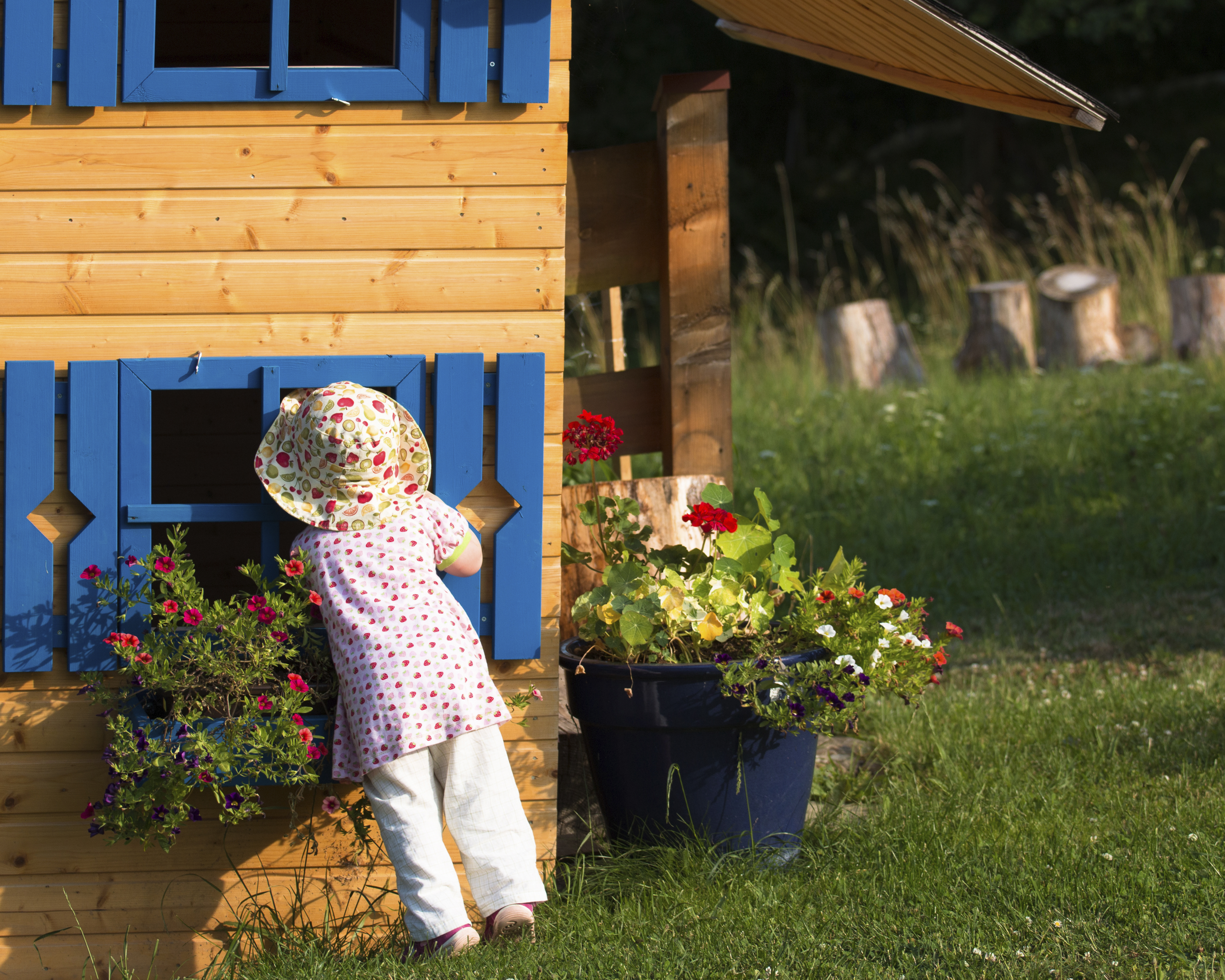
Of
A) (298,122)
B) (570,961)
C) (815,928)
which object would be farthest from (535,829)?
(298,122)

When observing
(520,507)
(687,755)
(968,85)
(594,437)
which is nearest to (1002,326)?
(968,85)

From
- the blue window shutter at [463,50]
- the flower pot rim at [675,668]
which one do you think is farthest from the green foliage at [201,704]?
the blue window shutter at [463,50]

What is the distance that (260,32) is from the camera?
4586 millimetres

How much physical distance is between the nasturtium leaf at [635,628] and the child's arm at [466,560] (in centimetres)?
41

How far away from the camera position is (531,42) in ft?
9.24

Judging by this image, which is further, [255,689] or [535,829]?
[535,829]

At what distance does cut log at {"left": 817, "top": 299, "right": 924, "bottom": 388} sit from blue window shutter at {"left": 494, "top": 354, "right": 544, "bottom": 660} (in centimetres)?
644

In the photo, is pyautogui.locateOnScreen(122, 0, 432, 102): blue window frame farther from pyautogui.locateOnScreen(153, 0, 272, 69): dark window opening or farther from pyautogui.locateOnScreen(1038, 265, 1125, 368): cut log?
pyautogui.locateOnScreen(1038, 265, 1125, 368): cut log

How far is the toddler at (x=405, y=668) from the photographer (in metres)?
2.60

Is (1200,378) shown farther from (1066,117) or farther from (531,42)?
(531,42)

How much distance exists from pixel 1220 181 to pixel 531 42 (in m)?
15.6

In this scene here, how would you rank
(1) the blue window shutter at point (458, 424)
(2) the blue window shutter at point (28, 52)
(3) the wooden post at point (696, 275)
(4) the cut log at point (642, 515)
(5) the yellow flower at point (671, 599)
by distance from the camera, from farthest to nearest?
1. (3) the wooden post at point (696, 275)
2. (4) the cut log at point (642, 515)
3. (5) the yellow flower at point (671, 599)
4. (1) the blue window shutter at point (458, 424)
5. (2) the blue window shutter at point (28, 52)

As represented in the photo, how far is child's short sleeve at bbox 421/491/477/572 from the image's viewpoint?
9.11 feet

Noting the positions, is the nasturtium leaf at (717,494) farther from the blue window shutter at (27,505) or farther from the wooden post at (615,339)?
the blue window shutter at (27,505)
